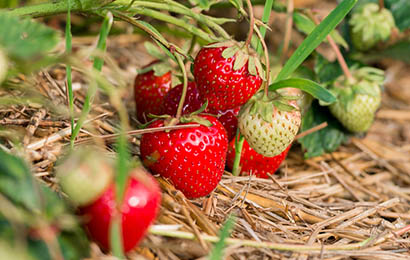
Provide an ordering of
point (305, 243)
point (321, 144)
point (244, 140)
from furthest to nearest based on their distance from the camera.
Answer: point (321, 144)
point (244, 140)
point (305, 243)

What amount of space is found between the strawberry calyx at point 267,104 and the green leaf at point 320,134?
41cm

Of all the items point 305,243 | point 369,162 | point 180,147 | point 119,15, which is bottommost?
point 369,162

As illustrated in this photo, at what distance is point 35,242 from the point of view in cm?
64

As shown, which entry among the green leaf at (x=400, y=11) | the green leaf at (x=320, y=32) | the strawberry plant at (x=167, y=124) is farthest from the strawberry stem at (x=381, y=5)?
the green leaf at (x=320, y=32)

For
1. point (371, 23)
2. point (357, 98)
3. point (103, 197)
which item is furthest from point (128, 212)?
point (371, 23)

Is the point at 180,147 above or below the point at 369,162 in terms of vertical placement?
above

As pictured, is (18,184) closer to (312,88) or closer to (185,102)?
(185,102)

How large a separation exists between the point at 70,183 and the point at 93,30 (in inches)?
52.9

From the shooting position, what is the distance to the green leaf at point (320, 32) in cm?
109

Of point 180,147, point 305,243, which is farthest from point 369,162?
point 180,147

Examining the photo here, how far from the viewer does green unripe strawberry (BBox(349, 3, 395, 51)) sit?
161 centimetres

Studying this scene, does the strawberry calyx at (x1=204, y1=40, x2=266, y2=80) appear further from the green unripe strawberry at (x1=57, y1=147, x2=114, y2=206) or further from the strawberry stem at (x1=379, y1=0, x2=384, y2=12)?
the strawberry stem at (x1=379, y1=0, x2=384, y2=12)

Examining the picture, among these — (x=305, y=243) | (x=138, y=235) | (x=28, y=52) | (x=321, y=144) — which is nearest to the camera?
(x=28, y=52)

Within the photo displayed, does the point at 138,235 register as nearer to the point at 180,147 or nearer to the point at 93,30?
the point at 180,147
